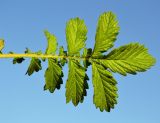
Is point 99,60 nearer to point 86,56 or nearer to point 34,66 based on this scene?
point 86,56

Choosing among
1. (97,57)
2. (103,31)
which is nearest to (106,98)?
(97,57)

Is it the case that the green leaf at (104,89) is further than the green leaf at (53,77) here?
No

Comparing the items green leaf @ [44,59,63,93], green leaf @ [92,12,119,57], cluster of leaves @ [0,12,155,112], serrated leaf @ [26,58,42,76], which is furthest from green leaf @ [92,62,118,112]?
serrated leaf @ [26,58,42,76]

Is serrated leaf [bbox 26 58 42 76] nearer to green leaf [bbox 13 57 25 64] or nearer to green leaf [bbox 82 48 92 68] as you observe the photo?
green leaf [bbox 13 57 25 64]

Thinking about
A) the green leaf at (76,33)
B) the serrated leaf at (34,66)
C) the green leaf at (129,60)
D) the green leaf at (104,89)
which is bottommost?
the green leaf at (104,89)

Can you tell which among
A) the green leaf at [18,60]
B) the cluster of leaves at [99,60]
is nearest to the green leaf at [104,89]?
the cluster of leaves at [99,60]

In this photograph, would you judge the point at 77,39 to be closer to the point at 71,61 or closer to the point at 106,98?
the point at 71,61

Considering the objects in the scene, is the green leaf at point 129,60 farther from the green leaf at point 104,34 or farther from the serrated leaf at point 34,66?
the serrated leaf at point 34,66
